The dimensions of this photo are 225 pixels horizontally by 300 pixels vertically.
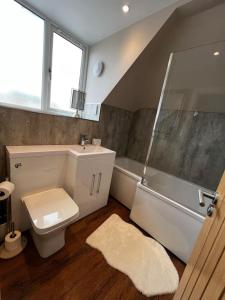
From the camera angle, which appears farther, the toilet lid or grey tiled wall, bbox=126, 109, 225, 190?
grey tiled wall, bbox=126, 109, 225, 190

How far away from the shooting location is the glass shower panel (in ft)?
5.79

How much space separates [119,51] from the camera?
1922mm

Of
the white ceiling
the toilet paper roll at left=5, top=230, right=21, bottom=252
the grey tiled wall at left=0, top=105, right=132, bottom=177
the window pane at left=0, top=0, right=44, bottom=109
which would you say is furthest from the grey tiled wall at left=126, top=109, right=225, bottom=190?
the toilet paper roll at left=5, top=230, right=21, bottom=252

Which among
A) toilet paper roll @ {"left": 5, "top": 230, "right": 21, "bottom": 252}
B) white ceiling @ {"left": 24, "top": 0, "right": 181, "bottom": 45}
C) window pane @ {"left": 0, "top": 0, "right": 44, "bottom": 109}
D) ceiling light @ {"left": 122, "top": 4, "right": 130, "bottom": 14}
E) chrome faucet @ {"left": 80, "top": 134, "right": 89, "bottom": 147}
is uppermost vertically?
ceiling light @ {"left": 122, "top": 4, "right": 130, "bottom": 14}

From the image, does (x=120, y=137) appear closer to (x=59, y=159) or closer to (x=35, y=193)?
(x=59, y=159)

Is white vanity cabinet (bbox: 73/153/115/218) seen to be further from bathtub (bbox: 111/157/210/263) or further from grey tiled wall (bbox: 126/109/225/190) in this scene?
grey tiled wall (bbox: 126/109/225/190)

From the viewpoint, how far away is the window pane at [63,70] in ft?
6.62

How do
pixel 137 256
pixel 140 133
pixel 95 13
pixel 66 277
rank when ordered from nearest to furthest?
pixel 66 277, pixel 137 256, pixel 95 13, pixel 140 133

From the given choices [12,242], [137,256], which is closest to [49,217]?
[12,242]

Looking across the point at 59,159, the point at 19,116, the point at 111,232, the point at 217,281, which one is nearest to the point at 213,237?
the point at 217,281

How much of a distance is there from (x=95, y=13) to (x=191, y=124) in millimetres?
1849

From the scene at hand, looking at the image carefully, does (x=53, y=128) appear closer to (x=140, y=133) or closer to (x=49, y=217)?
(x=49, y=217)

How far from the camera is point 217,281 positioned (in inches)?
21.6

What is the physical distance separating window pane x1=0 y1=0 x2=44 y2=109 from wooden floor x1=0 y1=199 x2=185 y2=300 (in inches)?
67.2
